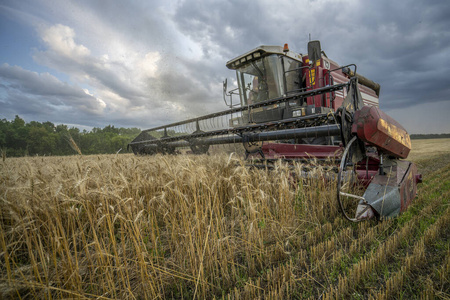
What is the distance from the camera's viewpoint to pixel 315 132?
244 centimetres

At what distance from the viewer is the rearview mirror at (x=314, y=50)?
5.03 m

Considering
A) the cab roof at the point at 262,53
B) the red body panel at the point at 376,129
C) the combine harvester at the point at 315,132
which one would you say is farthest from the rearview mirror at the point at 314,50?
the red body panel at the point at 376,129

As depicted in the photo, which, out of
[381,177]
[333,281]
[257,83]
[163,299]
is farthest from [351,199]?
[257,83]

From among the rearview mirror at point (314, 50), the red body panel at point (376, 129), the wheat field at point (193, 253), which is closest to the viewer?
the wheat field at point (193, 253)

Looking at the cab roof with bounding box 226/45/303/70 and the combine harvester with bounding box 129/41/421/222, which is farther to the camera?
the cab roof with bounding box 226/45/303/70

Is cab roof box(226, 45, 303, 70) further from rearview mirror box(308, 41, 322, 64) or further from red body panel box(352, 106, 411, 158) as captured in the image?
red body panel box(352, 106, 411, 158)

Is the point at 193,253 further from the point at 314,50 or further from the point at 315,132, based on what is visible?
the point at 314,50

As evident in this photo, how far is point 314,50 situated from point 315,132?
12.1ft

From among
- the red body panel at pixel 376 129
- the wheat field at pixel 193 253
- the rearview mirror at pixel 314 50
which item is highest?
the rearview mirror at pixel 314 50

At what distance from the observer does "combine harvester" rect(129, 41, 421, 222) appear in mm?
1999

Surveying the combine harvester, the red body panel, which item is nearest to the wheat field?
the combine harvester

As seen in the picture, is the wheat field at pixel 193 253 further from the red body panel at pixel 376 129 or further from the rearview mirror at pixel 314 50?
the rearview mirror at pixel 314 50

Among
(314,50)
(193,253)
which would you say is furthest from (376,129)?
(314,50)

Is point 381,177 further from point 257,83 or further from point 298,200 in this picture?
point 257,83
